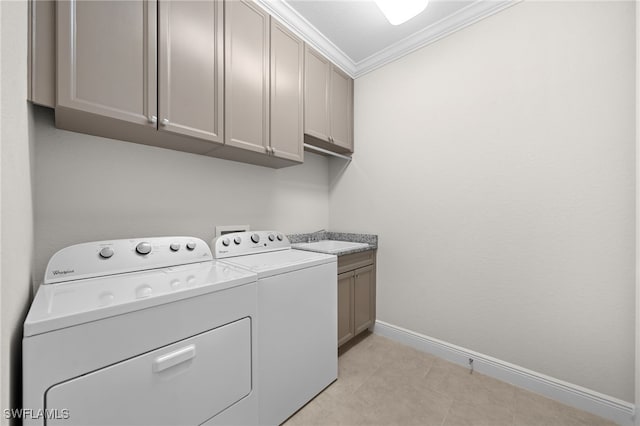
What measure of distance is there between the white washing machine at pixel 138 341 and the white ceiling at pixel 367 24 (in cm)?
190

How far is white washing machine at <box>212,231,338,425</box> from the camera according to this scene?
1.19 m

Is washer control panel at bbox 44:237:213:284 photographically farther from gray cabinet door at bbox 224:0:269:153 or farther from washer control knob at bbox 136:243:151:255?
gray cabinet door at bbox 224:0:269:153

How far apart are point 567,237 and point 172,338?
7.01 ft

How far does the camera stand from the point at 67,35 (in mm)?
946

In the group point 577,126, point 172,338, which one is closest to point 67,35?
point 172,338

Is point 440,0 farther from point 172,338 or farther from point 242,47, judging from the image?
point 172,338

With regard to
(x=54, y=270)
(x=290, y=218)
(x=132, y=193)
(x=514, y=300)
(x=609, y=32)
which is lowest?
(x=514, y=300)

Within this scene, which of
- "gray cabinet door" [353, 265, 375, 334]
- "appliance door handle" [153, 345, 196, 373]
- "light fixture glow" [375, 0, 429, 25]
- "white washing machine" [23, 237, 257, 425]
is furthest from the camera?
"gray cabinet door" [353, 265, 375, 334]

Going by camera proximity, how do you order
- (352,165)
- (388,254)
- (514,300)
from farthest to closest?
(352,165) → (388,254) → (514,300)

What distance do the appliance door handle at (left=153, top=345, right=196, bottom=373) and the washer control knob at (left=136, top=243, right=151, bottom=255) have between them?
602 millimetres

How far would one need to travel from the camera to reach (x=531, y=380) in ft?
5.01

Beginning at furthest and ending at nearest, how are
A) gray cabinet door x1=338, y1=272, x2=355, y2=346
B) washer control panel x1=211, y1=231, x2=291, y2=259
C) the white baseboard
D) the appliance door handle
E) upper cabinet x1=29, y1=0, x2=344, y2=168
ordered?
gray cabinet door x1=338, y1=272, x2=355, y2=346
washer control panel x1=211, y1=231, x2=291, y2=259
the white baseboard
upper cabinet x1=29, y1=0, x2=344, y2=168
the appliance door handle

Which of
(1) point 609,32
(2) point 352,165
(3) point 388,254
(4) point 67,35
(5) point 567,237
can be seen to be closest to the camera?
(4) point 67,35

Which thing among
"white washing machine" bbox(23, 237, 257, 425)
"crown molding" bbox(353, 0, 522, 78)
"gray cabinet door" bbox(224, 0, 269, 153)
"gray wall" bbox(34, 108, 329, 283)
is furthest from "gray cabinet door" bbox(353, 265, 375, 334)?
"crown molding" bbox(353, 0, 522, 78)
